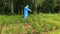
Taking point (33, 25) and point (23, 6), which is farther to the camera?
point (23, 6)

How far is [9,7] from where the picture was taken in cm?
2367

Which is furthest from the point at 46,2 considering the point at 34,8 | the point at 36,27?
the point at 36,27

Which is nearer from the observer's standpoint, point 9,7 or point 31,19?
point 31,19

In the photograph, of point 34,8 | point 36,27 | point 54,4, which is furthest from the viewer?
point 54,4

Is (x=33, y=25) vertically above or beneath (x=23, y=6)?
above

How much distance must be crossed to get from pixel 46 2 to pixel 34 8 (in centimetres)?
207

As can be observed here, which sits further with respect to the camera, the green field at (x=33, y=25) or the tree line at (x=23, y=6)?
the tree line at (x=23, y=6)

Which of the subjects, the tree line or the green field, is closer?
the green field

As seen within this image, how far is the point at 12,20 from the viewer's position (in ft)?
52.4

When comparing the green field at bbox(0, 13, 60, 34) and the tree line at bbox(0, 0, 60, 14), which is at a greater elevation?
the green field at bbox(0, 13, 60, 34)

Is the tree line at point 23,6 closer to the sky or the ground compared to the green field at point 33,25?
closer to the ground

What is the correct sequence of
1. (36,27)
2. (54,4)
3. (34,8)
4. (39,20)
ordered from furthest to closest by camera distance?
(54,4), (34,8), (39,20), (36,27)

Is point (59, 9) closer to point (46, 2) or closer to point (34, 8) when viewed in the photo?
point (46, 2)

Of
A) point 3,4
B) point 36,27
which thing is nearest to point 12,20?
point 36,27
